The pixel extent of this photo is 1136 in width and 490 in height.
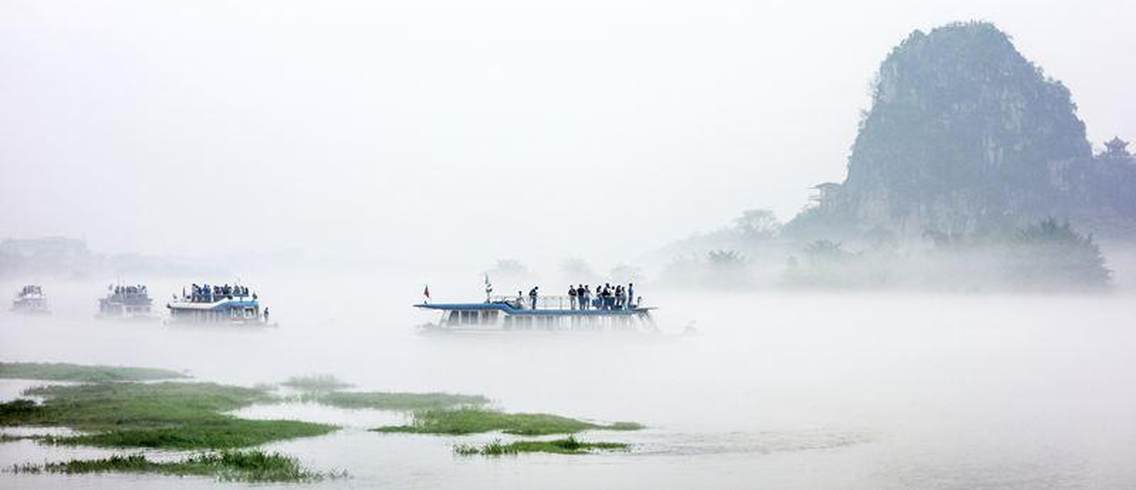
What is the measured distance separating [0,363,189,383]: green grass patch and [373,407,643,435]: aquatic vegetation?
58.6 ft

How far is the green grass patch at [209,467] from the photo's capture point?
116 ft

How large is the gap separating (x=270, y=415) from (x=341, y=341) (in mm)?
48658

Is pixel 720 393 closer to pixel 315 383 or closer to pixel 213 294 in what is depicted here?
pixel 315 383

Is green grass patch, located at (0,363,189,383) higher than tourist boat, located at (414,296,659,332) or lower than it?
lower

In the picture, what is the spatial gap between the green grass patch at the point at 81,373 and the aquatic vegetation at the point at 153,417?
5.41m

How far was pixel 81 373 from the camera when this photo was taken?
201 feet

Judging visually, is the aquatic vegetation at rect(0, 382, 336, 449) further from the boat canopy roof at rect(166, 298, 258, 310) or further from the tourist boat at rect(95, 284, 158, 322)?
the tourist boat at rect(95, 284, 158, 322)

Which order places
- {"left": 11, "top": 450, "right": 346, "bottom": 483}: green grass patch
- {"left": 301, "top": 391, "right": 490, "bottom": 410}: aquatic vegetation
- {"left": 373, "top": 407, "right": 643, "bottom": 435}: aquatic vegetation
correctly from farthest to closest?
{"left": 301, "top": 391, "right": 490, "bottom": 410}: aquatic vegetation, {"left": 373, "top": 407, "right": 643, "bottom": 435}: aquatic vegetation, {"left": 11, "top": 450, "right": 346, "bottom": 483}: green grass patch

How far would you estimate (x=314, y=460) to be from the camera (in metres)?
38.3

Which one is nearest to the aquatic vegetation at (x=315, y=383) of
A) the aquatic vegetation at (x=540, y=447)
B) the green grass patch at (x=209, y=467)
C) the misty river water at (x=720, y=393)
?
the misty river water at (x=720, y=393)

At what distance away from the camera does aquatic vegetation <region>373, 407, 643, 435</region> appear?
44.6m

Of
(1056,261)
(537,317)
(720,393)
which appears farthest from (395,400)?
(1056,261)

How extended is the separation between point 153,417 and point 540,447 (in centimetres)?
1314

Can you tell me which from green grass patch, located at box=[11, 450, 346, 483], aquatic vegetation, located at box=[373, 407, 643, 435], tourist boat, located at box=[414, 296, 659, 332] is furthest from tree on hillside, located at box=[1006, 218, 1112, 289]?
green grass patch, located at box=[11, 450, 346, 483]
